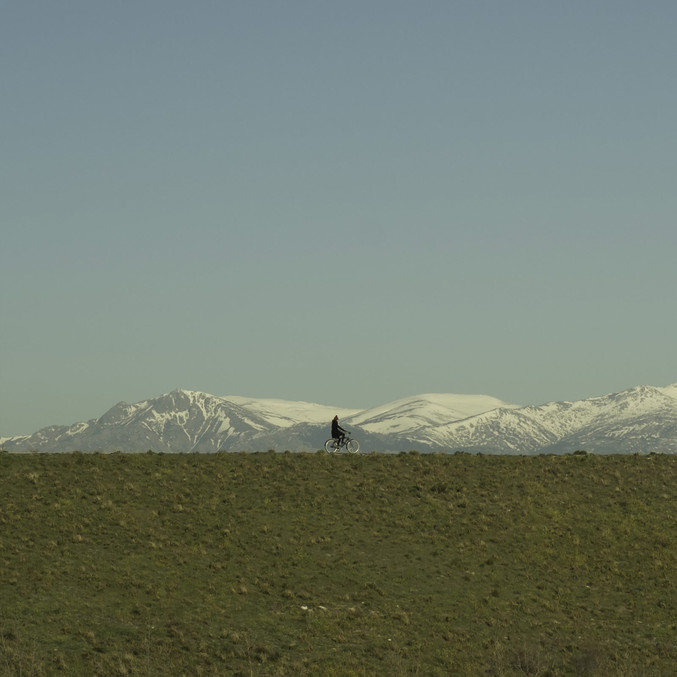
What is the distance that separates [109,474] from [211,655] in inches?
790

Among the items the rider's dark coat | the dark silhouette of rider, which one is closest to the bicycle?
the dark silhouette of rider

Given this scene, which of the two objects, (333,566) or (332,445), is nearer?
(333,566)

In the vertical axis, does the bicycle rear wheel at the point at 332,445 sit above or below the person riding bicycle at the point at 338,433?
below

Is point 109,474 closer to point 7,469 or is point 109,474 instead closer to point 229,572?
point 7,469

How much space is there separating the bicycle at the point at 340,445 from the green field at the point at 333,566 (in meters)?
1.78

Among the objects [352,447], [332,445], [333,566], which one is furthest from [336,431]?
[333,566]

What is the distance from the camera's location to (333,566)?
53219 millimetres

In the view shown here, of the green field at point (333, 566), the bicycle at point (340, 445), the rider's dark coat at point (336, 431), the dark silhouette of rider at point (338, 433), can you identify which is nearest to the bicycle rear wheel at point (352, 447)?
the bicycle at point (340, 445)

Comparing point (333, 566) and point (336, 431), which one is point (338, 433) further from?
point (333, 566)

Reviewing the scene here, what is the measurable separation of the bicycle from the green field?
1.78 metres

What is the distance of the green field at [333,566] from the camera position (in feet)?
144

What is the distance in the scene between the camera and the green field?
44031 mm

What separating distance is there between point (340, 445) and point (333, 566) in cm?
1708

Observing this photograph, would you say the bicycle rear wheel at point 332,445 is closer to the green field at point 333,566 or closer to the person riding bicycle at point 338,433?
the person riding bicycle at point 338,433
